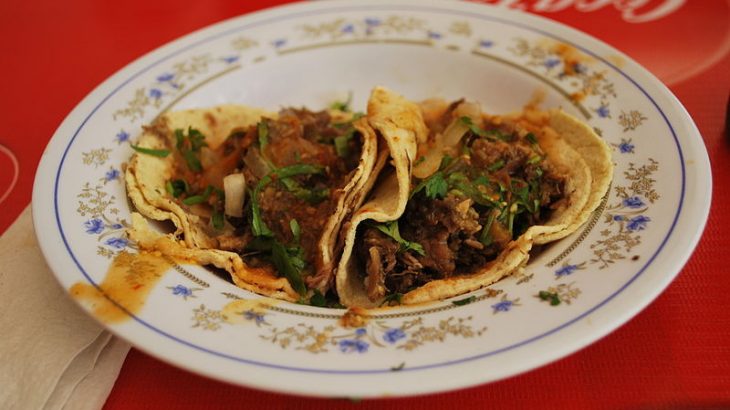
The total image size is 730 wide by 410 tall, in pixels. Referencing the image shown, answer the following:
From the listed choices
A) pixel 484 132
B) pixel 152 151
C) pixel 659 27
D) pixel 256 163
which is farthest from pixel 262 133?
pixel 659 27

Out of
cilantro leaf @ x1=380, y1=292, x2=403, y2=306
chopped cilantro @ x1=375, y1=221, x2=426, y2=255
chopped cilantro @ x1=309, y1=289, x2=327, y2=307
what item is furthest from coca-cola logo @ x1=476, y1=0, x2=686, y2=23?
chopped cilantro @ x1=309, y1=289, x2=327, y2=307

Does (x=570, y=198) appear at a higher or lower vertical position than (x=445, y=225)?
higher

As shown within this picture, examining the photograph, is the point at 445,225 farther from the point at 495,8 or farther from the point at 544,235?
the point at 495,8

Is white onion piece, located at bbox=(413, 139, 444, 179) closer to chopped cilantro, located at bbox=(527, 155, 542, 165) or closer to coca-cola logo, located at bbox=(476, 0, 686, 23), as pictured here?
chopped cilantro, located at bbox=(527, 155, 542, 165)

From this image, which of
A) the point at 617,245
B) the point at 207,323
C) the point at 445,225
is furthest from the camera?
the point at 445,225

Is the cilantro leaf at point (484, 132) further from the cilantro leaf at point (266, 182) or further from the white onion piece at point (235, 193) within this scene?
the white onion piece at point (235, 193)

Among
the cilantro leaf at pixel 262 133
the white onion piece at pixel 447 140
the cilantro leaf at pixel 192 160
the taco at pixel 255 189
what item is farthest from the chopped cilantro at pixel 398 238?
the cilantro leaf at pixel 192 160

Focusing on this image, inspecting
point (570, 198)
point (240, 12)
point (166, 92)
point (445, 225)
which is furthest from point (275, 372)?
point (240, 12)
